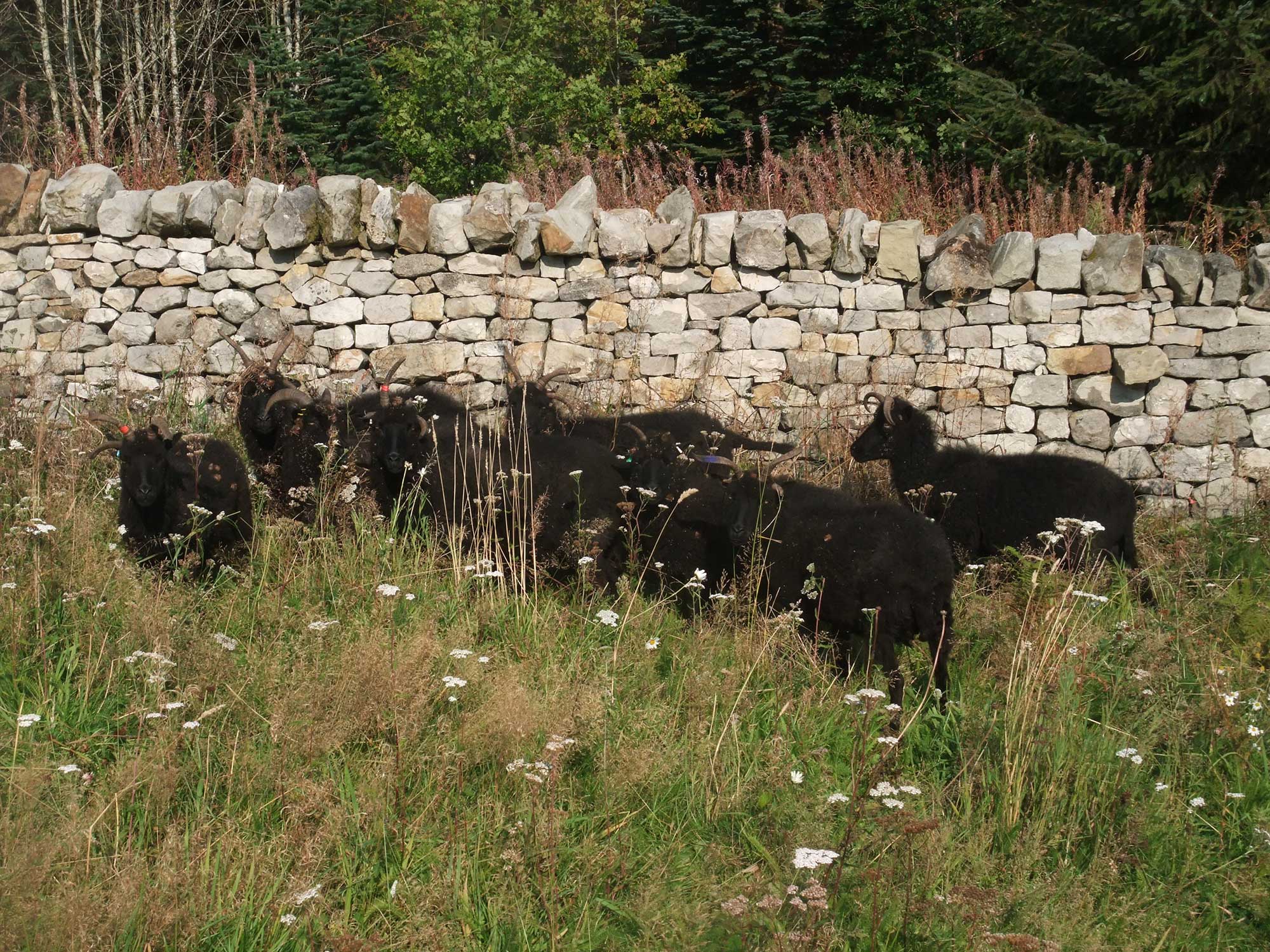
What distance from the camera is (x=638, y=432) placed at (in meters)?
7.05

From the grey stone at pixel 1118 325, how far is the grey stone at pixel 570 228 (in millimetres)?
4208

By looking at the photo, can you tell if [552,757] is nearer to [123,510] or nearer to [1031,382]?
[123,510]

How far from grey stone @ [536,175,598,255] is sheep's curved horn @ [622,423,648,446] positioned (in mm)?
2700

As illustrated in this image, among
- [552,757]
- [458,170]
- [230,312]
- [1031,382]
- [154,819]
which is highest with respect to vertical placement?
[458,170]

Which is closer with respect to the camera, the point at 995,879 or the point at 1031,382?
the point at 995,879

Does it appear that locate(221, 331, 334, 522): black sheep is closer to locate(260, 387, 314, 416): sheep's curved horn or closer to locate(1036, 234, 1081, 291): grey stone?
locate(260, 387, 314, 416): sheep's curved horn

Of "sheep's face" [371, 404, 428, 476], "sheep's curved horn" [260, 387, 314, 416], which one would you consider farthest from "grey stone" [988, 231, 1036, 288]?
"sheep's curved horn" [260, 387, 314, 416]

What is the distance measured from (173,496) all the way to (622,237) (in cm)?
488

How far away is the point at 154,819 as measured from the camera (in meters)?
3.87

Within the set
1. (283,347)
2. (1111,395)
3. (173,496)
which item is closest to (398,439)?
(173,496)

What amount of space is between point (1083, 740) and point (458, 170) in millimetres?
12505

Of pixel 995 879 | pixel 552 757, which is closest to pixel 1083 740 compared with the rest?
pixel 995 879

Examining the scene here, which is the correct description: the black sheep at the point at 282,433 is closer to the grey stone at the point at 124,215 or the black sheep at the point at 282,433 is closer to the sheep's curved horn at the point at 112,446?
the sheep's curved horn at the point at 112,446

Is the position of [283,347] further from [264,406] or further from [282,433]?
[282,433]
